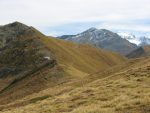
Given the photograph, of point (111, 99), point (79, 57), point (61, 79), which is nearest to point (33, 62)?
point (79, 57)

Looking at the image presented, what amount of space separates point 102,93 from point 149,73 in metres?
8.46

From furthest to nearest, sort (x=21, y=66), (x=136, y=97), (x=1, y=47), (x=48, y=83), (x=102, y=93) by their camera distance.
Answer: (x=1, y=47) → (x=21, y=66) → (x=48, y=83) → (x=102, y=93) → (x=136, y=97)

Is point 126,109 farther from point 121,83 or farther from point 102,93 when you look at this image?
point 121,83

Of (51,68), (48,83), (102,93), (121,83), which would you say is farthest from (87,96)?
(51,68)

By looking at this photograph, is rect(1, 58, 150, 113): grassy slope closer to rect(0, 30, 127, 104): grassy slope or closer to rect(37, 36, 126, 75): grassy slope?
rect(0, 30, 127, 104): grassy slope

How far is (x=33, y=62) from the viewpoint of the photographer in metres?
114

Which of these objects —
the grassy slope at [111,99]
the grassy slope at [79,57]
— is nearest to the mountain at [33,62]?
the grassy slope at [79,57]

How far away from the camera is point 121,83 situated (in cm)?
4356

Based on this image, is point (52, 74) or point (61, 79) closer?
point (61, 79)

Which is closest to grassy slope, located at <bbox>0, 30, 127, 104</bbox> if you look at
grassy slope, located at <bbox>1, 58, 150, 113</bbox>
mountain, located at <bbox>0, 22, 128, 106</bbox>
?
mountain, located at <bbox>0, 22, 128, 106</bbox>

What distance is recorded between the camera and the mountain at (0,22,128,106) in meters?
83.9

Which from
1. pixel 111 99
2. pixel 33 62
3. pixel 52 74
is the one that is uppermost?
pixel 33 62

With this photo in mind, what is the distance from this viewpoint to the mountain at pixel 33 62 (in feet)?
275

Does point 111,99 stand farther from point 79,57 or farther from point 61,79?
point 79,57
